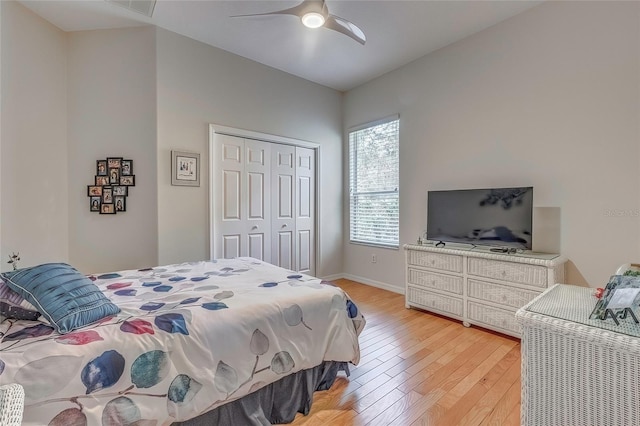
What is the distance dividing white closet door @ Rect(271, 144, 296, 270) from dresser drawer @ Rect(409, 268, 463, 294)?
171 centimetres

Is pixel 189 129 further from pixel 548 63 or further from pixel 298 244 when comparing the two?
pixel 548 63

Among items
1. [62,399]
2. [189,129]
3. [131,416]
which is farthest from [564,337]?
[189,129]

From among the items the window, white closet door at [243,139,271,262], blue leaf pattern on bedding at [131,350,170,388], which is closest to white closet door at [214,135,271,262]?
white closet door at [243,139,271,262]

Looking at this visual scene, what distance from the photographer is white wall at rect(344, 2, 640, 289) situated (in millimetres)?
2301

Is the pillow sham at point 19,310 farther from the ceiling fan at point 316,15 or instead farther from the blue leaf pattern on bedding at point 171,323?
the ceiling fan at point 316,15

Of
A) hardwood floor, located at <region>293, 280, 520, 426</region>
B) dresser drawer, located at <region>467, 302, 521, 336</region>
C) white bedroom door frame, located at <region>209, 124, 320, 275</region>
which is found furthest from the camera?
white bedroom door frame, located at <region>209, 124, 320, 275</region>

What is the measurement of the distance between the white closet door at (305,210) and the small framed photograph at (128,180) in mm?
1993

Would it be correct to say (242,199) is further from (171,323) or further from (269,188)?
(171,323)

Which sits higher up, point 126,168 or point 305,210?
point 126,168

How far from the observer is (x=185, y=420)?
1285 mm

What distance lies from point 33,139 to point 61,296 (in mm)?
2285

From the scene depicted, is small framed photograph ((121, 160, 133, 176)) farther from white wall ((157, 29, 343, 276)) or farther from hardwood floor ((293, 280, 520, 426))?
hardwood floor ((293, 280, 520, 426))

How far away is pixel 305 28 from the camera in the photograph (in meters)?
3.06

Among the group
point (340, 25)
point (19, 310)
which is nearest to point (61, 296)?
point (19, 310)
